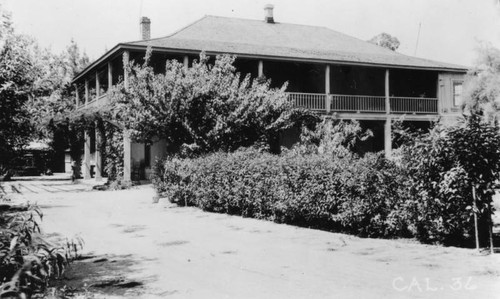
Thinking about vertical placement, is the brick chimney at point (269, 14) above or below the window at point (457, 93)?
above

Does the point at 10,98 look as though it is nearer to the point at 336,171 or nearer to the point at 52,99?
the point at 336,171

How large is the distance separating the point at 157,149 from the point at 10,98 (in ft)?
56.6

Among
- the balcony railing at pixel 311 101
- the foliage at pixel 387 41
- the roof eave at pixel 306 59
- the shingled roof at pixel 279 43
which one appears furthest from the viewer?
the foliage at pixel 387 41

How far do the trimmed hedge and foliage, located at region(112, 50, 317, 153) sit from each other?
235cm

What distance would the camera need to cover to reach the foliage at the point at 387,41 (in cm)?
5500

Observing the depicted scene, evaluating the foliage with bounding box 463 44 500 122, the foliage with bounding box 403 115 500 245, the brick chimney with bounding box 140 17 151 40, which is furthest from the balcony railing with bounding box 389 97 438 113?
the foliage with bounding box 403 115 500 245

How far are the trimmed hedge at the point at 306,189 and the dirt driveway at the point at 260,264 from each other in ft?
Result: 1.27

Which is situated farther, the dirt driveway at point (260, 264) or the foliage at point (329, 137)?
the foliage at point (329, 137)

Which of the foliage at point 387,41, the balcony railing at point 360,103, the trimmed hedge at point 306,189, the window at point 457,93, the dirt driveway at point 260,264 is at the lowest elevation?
the dirt driveway at point 260,264

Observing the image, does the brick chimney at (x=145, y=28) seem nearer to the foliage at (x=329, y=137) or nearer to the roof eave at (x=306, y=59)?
the roof eave at (x=306, y=59)

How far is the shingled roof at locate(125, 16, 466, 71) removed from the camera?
2464 cm

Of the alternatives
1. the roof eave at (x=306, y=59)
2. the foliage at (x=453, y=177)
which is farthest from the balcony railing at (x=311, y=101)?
the foliage at (x=453, y=177)

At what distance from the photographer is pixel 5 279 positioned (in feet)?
12.7

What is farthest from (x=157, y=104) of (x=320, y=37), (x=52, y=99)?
(x=52, y=99)
